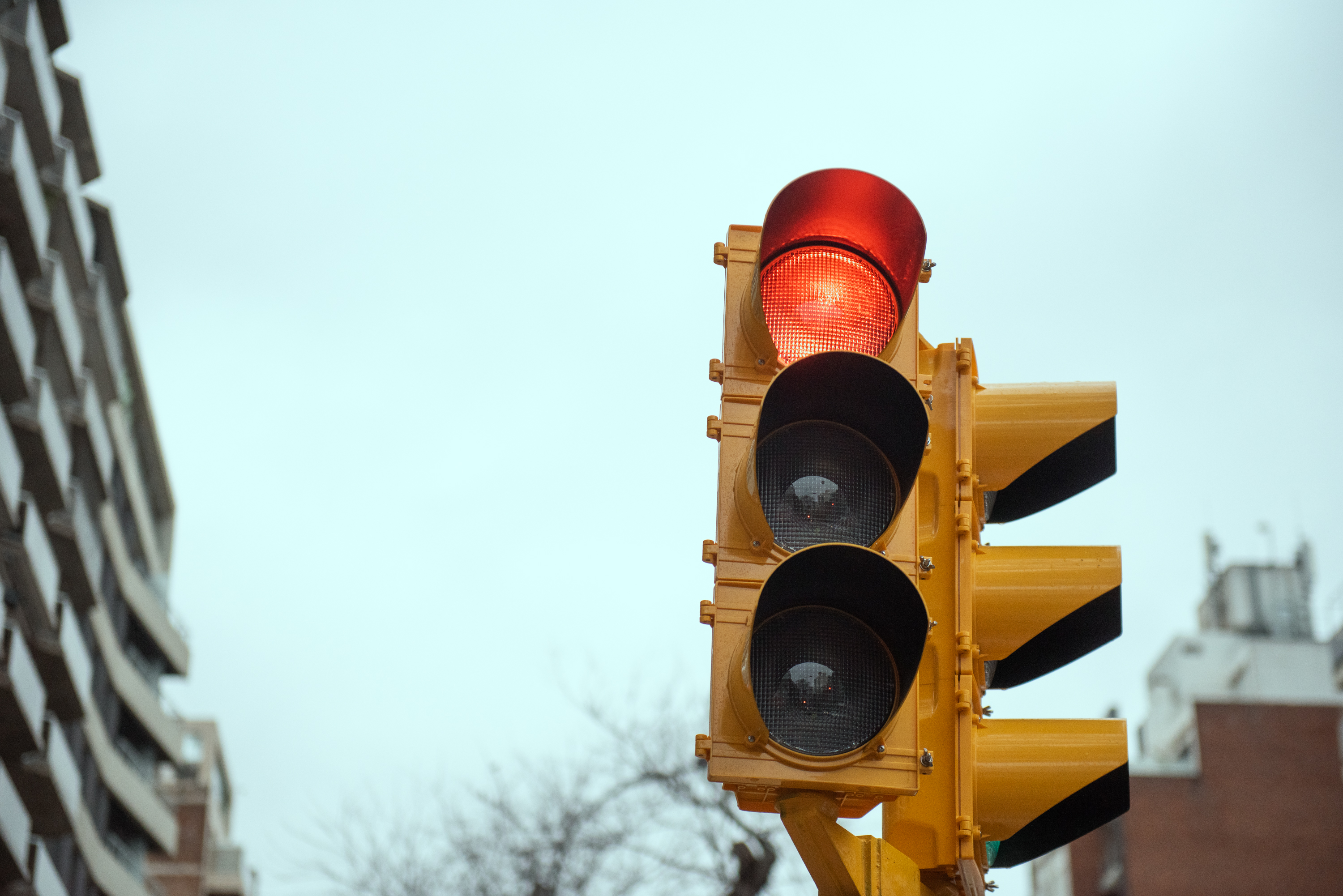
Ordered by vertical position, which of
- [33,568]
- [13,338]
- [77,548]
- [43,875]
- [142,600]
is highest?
[13,338]

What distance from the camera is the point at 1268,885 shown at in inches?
1583

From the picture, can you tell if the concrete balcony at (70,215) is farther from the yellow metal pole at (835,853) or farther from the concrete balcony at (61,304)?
the yellow metal pole at (835,853)

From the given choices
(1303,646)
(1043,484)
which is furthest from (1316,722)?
(1043,484)

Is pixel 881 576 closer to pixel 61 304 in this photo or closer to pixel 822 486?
pixel 822 486

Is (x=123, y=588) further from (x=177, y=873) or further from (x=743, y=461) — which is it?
(x=743, y=461)

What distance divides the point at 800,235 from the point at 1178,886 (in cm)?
4051

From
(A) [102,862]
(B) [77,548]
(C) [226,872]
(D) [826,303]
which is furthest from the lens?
(C) [226,872]

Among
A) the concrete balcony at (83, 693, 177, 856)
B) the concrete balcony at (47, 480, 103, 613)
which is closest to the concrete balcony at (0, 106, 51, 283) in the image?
the concrete balcony at (47, 480, 103, 613)

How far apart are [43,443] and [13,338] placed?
363cm

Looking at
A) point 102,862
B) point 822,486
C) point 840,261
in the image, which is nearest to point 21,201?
point 102,862

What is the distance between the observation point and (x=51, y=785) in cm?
3075

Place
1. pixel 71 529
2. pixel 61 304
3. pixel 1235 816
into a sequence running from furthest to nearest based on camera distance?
1. pixel 1235 816
2. pixel 71 529
3. pixel 61 304

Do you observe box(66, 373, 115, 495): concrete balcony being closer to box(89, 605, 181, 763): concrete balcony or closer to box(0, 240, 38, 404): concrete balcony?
box(89, 605, 181, 763): concrete balcony

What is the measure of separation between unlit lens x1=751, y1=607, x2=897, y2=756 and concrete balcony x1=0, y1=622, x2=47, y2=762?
2493 cm
